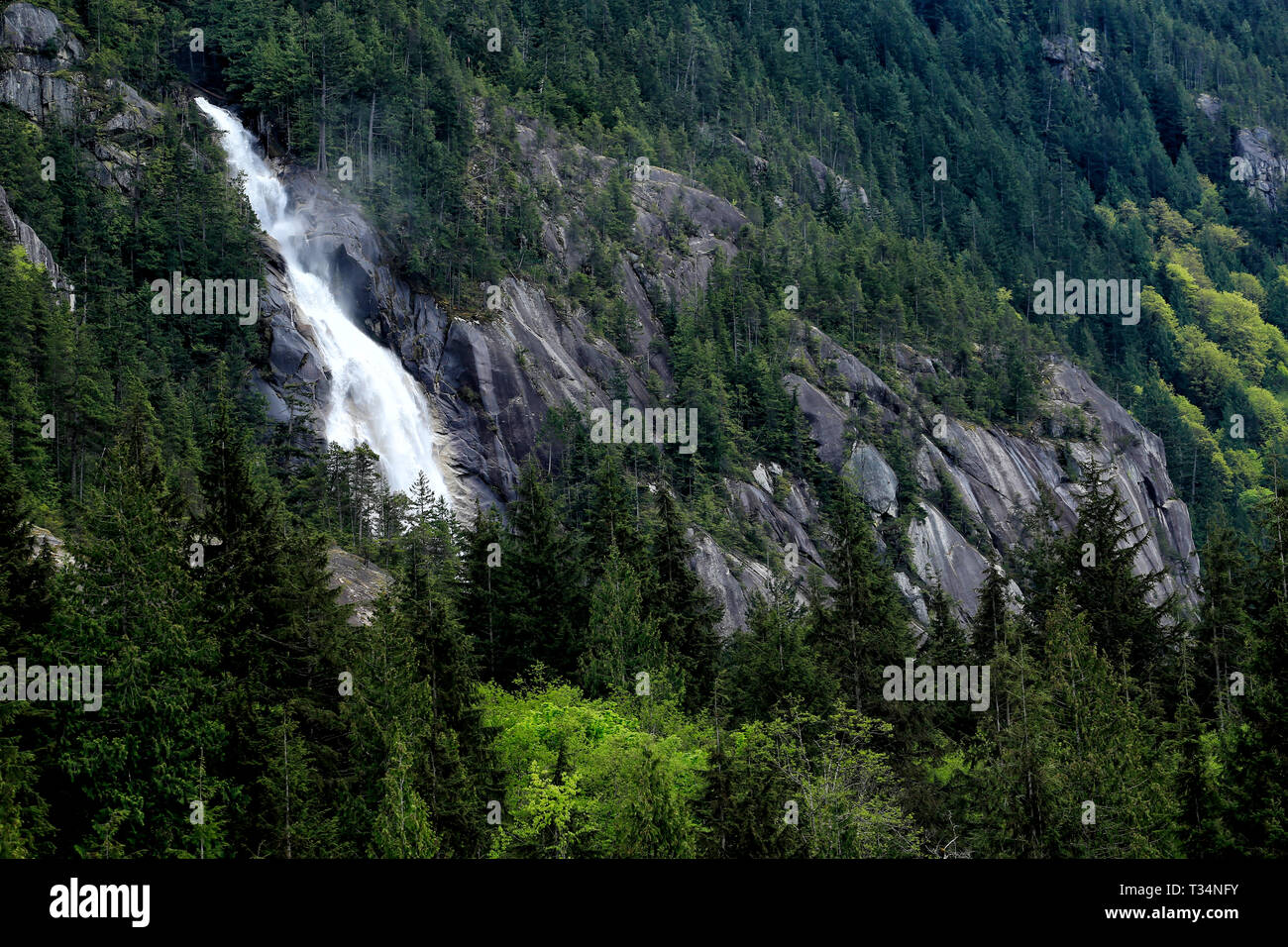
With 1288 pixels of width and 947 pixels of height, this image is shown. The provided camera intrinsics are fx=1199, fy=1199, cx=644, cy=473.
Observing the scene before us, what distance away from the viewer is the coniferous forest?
2906 centimetres

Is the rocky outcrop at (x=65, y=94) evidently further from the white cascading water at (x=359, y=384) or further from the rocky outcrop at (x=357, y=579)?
the rocky outcrop at (x=357, y=579)

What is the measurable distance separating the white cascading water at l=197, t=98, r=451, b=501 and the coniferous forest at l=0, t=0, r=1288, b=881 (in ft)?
5.80

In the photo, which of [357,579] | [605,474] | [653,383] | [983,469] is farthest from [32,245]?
[983,469]

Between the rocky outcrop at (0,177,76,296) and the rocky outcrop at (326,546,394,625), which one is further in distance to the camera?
the rocky outcrop at (0,177,76,296)

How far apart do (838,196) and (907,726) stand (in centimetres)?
11634

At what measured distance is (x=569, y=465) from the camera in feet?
272

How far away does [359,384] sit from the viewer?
82.1m

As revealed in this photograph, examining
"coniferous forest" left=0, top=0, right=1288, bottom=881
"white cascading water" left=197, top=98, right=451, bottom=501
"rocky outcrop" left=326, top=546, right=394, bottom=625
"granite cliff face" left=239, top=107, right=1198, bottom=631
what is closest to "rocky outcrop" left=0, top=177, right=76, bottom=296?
"coniferous forest" left=0, top=0, right=1288, bottom=881

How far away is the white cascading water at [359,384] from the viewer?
7956 centimetres

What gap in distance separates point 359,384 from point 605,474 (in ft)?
110

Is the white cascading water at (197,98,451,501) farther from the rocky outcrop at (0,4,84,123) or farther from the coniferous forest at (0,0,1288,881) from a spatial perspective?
the rocky outcrop at (0,4,84,123)

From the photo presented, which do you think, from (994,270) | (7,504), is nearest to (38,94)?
(7,504)

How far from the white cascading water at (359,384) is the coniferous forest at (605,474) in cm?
177

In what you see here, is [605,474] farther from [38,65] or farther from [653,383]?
[38,65]
